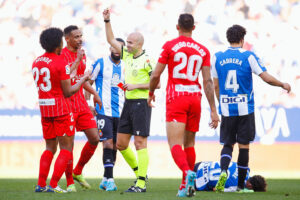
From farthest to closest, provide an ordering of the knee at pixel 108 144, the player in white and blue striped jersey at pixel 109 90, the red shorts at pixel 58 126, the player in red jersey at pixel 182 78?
1. the player in white and blue striped jersey at pixel 109 90
2. the knee at pixel 108 144
3. the red shorts at pixel 58 126
4. the player in red jersey at pixel 182 78

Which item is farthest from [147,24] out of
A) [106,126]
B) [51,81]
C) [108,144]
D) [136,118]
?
[51,81]

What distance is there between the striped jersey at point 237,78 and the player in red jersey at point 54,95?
1921 mm

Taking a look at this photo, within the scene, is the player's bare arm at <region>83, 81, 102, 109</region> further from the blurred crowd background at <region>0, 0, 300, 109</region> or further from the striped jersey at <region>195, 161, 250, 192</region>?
the blurred crowd background at <region>0, 0, 300, 109</region>

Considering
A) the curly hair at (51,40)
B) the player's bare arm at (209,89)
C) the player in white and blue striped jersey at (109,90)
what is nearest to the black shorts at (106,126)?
the player in white and blue striped jersey at (109,90)

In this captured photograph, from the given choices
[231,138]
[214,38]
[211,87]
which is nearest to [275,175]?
[214,38]

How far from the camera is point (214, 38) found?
55.5ft

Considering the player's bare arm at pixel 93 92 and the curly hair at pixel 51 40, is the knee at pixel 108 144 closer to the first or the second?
the player's bare arm at pixel 93 92

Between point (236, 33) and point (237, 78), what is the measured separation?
0.61 meters

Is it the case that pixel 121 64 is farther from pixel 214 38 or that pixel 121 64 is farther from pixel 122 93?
pixel 214 38

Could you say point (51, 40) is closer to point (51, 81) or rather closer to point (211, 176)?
point (51, 81)

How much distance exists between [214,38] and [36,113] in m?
4.85

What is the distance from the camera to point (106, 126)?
10.1 meters

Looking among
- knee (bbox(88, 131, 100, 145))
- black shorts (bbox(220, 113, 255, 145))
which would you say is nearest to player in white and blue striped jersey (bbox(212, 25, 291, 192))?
black shorts (bbox(220, 113, 255, 145))

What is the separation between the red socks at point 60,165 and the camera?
27.2 feet
